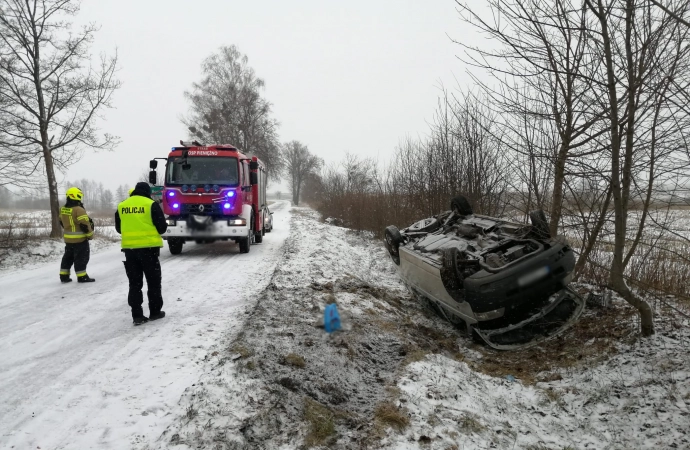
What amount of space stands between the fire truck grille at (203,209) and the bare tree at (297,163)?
5854cm

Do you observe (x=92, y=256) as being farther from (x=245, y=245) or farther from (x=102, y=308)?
(x=102, y=308)

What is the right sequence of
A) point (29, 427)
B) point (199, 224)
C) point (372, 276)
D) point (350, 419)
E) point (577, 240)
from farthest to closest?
1. point (199, 224)
2. point (372, 276)
3. point (577, 240)
4. point (350, 419)
5. point (29, 427)

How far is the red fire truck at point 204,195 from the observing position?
33.0ft

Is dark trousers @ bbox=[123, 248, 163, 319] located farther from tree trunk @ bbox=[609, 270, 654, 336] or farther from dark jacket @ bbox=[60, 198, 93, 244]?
tree trunk @ bbox=[609, 270, 654, 336]

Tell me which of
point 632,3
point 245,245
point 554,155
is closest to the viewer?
point 632,3

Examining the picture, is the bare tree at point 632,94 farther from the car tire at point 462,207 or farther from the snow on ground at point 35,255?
the snow on ground at point 35,255

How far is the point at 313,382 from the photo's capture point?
359cm


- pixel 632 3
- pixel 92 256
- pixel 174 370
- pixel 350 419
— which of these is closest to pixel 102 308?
pixel 174 370

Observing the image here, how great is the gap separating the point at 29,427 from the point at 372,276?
6561 mm

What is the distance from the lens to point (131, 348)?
13.9 ft

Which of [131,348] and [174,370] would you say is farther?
[131,348]

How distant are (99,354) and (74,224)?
4220 millimetres

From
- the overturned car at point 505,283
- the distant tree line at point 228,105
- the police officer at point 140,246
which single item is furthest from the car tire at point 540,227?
the distant tree line at point 228,105

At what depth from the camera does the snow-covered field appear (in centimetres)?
291
